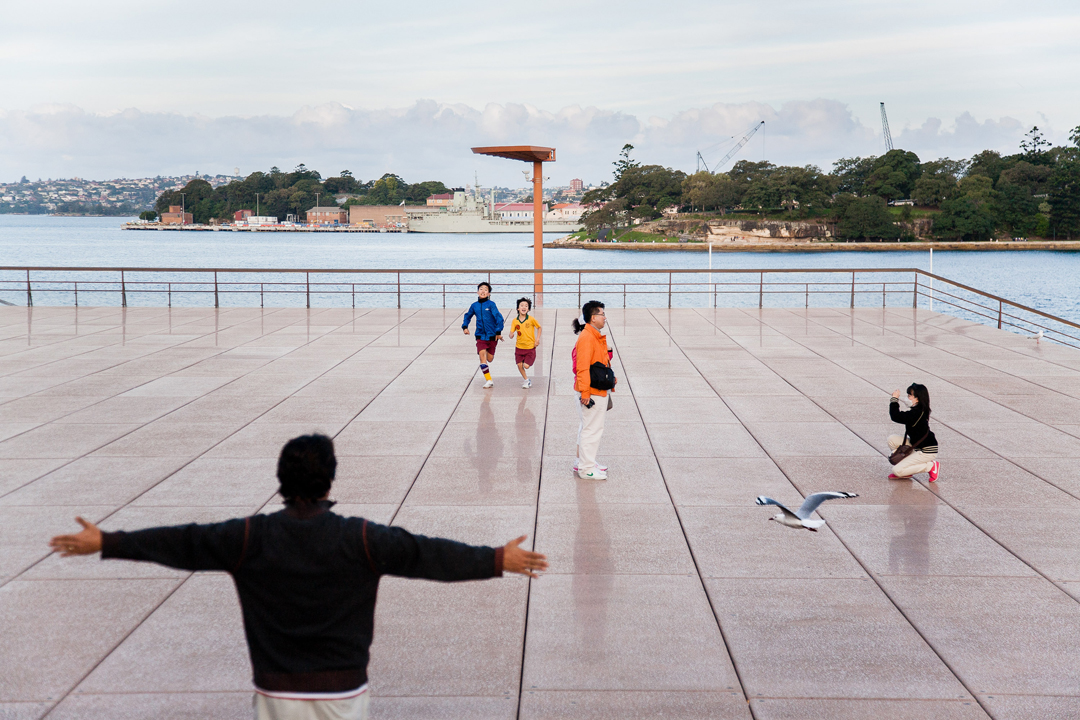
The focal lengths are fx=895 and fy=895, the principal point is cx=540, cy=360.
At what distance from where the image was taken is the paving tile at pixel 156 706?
3943mm

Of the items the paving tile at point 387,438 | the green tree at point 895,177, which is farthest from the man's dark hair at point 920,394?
the green tree at point 895,177

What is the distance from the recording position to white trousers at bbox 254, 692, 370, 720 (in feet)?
9.07

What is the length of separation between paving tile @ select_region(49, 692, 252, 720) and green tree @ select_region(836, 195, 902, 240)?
138024mm

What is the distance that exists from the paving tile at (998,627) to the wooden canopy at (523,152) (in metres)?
18.7

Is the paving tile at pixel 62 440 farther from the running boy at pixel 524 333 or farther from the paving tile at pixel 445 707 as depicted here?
the paving tile at pixel 445 707

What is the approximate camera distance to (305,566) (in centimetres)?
270

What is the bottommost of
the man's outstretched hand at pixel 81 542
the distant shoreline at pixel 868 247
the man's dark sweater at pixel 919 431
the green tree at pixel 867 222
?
the man's dark sweater at pixel 919 431

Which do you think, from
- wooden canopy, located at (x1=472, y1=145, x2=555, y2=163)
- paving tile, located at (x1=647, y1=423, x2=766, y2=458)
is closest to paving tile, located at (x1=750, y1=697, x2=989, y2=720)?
paving tile, located at (x1=647, y1=423, x2=766, y2=458)

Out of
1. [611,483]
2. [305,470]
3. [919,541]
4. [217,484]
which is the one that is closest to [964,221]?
[611,483]

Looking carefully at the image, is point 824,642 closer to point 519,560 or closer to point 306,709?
point 519,560

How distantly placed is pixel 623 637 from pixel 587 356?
3381 millimetres

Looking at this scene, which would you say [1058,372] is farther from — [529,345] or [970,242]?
[970,242]

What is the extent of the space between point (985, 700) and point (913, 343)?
13.4 m

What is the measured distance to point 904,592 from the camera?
209 inches
